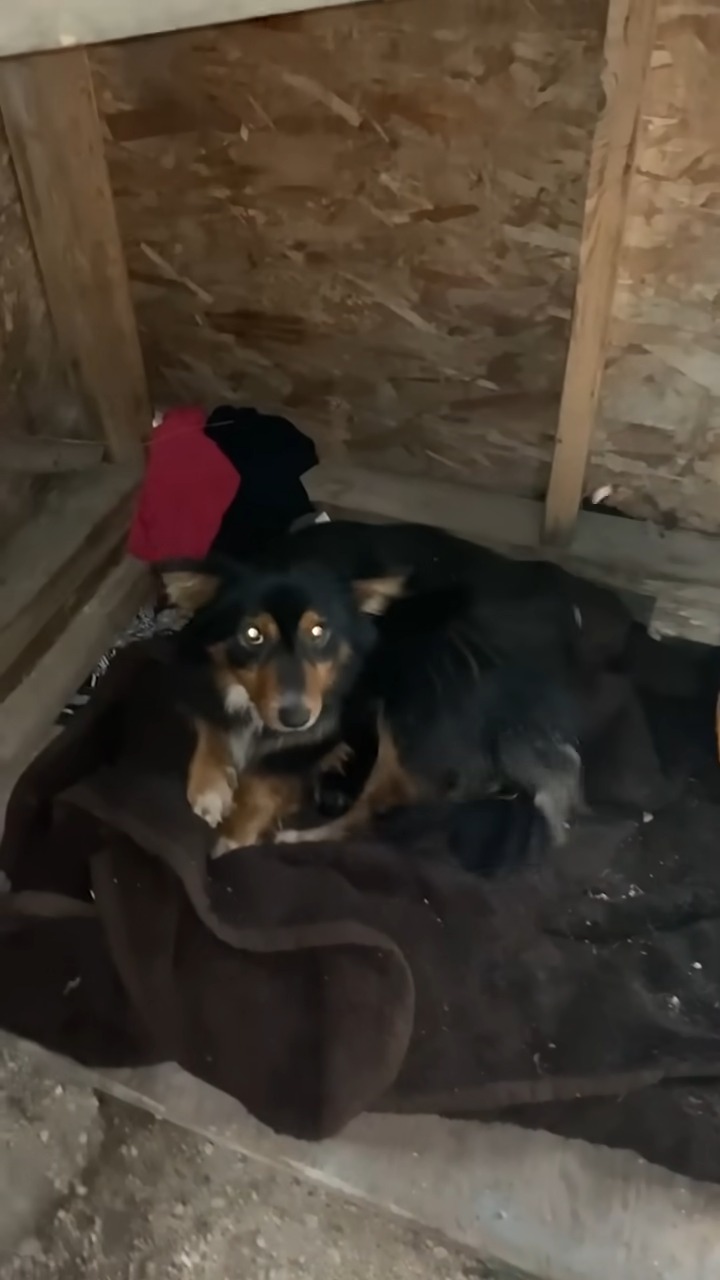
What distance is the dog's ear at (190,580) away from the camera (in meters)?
1.57

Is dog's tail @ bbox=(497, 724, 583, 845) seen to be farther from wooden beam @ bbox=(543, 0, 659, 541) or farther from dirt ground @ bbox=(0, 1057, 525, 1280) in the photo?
dirt ground @ bbox=(0, 1057, 525, 1280)

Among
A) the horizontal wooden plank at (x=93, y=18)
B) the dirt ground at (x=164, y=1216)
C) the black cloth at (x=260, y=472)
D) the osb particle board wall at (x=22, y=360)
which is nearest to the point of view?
the horizontal wooden plank at (x=93, y=18)

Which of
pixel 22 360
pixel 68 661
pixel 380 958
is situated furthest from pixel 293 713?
pixel 22 360

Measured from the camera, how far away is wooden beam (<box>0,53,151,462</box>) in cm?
168

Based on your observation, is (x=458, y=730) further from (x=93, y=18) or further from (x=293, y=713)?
(x=93, y=18)

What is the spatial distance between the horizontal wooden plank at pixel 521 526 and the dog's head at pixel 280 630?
40 cm

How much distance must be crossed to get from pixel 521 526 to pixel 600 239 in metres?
0.58

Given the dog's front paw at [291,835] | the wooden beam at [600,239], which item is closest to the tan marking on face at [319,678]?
the dog's front paw at [291,835]

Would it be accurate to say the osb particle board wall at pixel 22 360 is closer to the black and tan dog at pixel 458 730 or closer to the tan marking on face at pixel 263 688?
the tan marking on face at pixel 263 688

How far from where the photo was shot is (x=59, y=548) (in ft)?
6.37

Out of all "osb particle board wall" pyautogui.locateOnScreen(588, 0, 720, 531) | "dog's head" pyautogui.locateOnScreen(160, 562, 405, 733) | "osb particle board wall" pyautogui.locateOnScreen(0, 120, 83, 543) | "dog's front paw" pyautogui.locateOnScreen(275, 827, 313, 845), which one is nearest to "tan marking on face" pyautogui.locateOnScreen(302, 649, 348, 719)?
"dog's head" pyautogui.locateOnScreen(160, 562, 405, 733)

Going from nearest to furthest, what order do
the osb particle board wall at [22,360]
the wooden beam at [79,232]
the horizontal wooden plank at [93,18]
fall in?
1. the horizontal wooden plank at [93,18]
2. the wooden beam at [79,232]
3. the osb particle board wall at [22,360]

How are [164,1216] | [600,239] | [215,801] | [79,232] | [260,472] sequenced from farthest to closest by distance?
[260,472]
[79,232]
[215,801]
[600,239]
[164,1216]

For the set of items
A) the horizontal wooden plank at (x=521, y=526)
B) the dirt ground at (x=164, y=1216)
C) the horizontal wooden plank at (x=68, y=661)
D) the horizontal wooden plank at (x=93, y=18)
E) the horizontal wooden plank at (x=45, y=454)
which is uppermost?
the horizontal wooden plank at (x=93, y=18)
